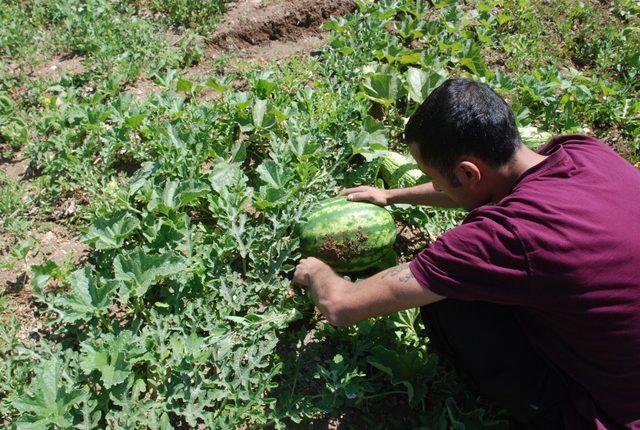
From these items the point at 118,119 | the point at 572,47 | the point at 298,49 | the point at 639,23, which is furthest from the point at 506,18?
the point at 118,119

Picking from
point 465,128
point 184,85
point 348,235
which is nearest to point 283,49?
point 184,85

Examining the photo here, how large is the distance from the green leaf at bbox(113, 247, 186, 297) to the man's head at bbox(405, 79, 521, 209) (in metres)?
1.37

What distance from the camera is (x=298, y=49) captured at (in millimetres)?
5141

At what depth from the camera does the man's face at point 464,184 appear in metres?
2.38

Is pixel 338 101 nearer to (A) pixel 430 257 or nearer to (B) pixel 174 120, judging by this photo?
(B) pixel 174 120

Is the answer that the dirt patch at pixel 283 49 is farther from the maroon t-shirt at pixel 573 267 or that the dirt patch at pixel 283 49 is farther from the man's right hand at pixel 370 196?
the maroon t-shirt at pixel 573 267

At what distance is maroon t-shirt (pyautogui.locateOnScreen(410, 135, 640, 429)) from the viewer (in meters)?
2.03

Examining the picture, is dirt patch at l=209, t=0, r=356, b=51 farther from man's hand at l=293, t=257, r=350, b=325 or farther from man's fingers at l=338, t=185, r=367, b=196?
man's hand at l=293, t=257, r=350, b=325

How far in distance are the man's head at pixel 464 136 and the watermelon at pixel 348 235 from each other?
27.5 inches

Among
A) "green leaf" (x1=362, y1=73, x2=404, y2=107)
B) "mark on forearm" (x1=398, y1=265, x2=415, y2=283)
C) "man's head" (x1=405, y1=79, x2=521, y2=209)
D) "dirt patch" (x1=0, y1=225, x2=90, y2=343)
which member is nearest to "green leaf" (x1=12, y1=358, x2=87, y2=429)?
"dirt patch" (x1=0, y1=225, x2=90, y2=343)

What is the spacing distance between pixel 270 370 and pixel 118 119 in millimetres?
2135

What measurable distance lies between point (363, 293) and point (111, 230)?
1.53 m

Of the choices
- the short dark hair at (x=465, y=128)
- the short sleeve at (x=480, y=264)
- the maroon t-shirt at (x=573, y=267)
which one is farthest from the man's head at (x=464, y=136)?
the short sleeve at (x=480, y=264)

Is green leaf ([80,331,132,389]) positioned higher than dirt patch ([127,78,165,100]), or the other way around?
dirt patch ([127,78,165,100])
